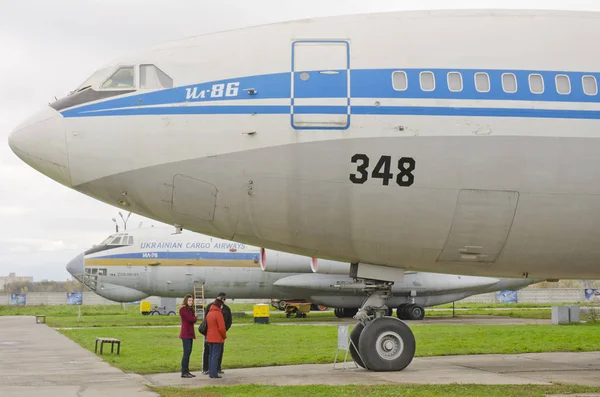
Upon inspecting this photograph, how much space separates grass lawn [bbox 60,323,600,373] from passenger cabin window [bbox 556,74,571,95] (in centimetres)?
720

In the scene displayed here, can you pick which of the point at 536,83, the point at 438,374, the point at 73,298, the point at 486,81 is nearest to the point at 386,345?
the point at 438,374

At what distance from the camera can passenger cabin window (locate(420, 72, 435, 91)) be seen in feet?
37.0

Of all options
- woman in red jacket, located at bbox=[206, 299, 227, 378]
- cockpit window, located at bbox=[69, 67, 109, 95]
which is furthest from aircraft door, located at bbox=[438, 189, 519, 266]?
cockpit window, located at bbox=[69, 67, 109, 95]

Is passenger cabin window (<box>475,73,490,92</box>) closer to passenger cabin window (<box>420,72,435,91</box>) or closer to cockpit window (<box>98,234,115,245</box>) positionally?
passenger cabin window (<box>420,72,435,91</box>)

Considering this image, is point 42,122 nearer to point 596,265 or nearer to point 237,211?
point 237,211

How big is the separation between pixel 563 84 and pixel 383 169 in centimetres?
310

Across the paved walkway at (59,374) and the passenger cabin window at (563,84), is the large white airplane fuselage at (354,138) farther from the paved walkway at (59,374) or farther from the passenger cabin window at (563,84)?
the paved walkway at (59,374)

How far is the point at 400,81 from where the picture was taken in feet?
37.1

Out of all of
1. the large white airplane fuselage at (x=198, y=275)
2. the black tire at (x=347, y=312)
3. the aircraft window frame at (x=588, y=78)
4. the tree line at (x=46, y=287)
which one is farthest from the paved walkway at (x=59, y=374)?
the tree line at (x=46, y=287)

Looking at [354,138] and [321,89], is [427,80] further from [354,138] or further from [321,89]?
[321,89]

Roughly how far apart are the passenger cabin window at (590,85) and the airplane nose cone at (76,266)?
2636 centimetres

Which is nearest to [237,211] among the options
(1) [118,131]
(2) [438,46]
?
(1) [118,131]

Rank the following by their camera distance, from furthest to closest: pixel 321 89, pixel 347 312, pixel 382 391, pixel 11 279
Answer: pixel 11 279
pixel 347 312
pixel 321 89
pixel 382 391

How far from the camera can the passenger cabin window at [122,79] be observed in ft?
38.1
